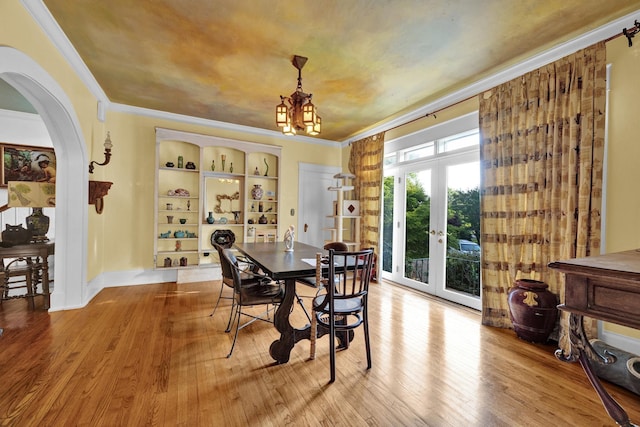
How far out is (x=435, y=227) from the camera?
410 centimetres

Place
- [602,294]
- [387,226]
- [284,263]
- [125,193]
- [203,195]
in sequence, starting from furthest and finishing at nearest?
[387,226]
[203,195]
[125,193]
[284,263]
[602,294]

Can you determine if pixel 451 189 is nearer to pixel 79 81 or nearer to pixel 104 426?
pixel 104 426

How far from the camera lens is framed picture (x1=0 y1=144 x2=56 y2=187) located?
3959mm

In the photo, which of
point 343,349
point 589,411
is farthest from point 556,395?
point 343,349

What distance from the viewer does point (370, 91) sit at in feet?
12.1

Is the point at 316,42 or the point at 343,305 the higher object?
the point at 316,42

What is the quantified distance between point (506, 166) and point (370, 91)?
1.87 meters

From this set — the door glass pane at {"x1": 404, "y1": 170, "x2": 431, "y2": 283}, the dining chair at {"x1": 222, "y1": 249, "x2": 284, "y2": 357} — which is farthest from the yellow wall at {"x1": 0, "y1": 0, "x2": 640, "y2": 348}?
the dining chair at {"x1": 222, "y1": 249, "x2": 284, "y2": 357}

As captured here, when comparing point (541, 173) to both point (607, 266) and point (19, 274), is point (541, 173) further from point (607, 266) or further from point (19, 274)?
point (19, 274)

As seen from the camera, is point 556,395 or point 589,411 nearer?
point 589,411

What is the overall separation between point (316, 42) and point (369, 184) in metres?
2.89

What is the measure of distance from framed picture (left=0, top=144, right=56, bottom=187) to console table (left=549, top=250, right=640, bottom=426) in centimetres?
564

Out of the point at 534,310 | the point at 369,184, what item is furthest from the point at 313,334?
the point at 369,184

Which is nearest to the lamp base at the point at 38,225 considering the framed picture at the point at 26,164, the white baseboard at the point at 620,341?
the framed picture at the point at 26,164
